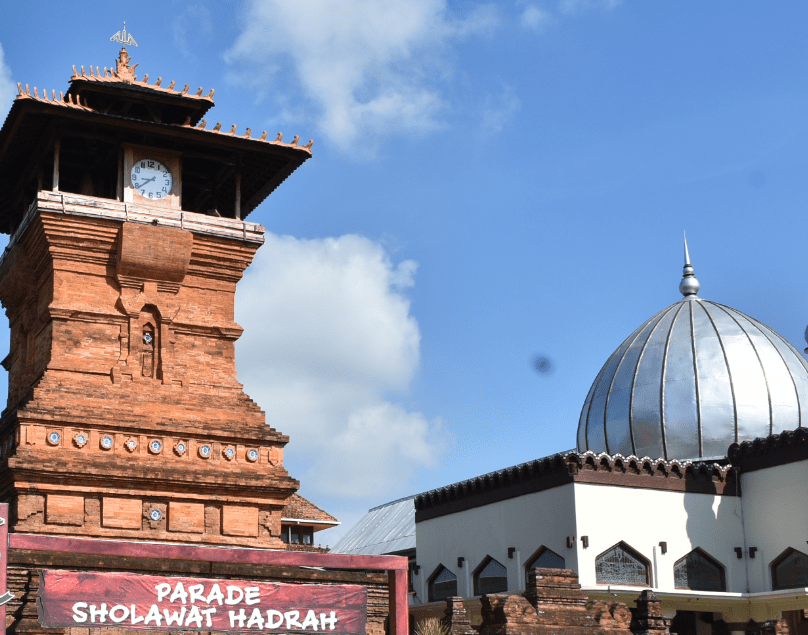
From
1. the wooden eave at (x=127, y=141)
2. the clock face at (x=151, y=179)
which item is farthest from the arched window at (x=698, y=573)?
the clock face at (x=151, y=179)

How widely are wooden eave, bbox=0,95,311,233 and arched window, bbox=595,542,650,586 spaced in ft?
40.6

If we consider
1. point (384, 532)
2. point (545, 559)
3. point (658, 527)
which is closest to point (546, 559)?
point (545, 559)

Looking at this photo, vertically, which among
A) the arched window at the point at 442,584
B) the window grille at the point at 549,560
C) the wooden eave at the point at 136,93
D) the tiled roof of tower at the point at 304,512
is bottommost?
the arched window at the point at 442,584

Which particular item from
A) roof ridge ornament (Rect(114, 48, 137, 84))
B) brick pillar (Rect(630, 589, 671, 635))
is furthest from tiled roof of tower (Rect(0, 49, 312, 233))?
brick pillar (Rect(630, 589, 671, 635))

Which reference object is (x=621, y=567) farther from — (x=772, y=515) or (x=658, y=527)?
(x=772, y=515)

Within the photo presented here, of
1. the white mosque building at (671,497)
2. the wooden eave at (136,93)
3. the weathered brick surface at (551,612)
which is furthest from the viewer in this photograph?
the white mosque building at (671,497)

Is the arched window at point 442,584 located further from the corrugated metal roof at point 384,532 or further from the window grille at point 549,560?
the corrugated metal roof at point 384,532

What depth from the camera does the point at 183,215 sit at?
87.3 feet

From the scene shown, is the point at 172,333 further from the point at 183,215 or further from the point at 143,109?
the point at 143,109

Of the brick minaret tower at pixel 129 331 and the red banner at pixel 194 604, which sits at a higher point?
the brick minaret tower at pixel 129 331

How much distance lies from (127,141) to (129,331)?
14.9 ft

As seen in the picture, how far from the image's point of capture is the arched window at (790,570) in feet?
94.4

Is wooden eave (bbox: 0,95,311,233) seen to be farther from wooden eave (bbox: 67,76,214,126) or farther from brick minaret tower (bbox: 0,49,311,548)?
wooden eave (bbox: 67,76,214,126)

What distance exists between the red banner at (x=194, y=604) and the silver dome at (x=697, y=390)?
17.9 meters
